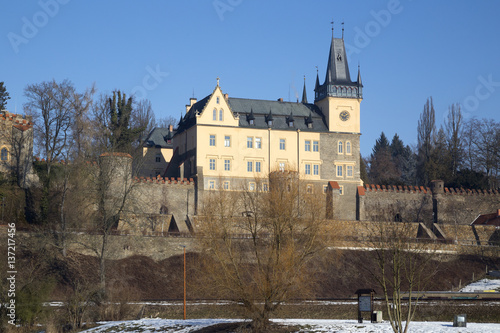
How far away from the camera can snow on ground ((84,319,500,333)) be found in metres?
31.9

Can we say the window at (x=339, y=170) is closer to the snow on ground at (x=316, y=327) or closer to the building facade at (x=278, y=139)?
the building facade at (x=278, y=139)

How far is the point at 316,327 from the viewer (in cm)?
3291

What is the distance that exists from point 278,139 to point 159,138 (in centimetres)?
1942

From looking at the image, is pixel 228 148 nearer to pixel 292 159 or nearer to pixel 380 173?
pixel 292 159

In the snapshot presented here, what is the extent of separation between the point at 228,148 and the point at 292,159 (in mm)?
5962

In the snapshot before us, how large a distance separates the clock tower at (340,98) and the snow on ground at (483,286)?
68.9ft

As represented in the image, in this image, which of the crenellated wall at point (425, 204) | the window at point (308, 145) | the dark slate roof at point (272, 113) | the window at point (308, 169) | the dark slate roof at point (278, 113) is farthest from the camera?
the dark slate roof at point (278, 113)

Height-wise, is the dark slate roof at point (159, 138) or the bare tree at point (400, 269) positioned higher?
the dark slate roof at point (159, 138)

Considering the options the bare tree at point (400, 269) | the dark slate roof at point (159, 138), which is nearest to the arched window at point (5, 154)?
the dark slate roof at point (159, 138)

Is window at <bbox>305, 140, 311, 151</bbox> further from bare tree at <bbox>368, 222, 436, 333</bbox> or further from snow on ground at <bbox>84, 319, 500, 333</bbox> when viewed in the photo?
snow on ground at <bbox>84, 319, 500, 333</bbox>

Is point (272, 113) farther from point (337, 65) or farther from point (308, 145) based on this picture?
point (337, 65)

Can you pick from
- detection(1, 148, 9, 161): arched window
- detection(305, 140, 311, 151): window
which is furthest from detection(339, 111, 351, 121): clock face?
detection(1, 148, 9, 161): arched window

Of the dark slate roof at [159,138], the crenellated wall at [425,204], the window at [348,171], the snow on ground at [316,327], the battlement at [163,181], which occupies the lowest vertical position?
the snow on ground at [316,327]

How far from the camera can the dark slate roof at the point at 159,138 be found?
8044 cm
